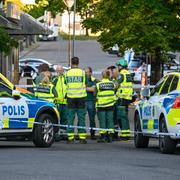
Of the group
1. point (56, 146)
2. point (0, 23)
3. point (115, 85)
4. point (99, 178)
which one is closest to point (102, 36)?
point (0, 23)

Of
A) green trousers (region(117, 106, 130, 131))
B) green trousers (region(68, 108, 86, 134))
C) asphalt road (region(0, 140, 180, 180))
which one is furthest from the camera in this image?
green trousers (region(117, 106, 130, 131))

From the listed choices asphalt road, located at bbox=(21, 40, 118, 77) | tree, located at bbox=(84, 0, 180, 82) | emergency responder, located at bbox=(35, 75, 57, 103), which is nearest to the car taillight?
emergency responder, located at bbox=(35, 75, 57, 103)

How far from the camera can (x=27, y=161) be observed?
14.3 meters

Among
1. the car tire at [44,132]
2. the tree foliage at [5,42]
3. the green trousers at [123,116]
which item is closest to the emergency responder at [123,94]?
the green trousers at [123,116]

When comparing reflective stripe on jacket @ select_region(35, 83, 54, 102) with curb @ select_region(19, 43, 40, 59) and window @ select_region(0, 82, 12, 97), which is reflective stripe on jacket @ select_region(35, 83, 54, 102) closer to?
window @ select_region(0, 82, 12, 97)

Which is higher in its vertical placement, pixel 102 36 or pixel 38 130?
pixel 102 36

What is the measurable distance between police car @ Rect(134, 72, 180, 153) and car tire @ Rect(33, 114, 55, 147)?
6.79 feet

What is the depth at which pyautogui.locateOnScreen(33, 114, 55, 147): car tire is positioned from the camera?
58.9 feet

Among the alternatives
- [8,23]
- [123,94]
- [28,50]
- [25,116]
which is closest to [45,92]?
[123,94]

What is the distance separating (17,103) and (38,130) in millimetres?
859

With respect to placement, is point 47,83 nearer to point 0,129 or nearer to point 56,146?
point 56,146

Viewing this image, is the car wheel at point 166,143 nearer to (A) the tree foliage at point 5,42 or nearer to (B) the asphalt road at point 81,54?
(A) the tree foliage at point 5,42

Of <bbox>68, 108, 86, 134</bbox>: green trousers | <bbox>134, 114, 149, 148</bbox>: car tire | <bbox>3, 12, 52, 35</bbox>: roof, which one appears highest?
<bbox>3, 12, 52, 35</bbox>: roof

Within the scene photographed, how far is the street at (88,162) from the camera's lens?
40.5ft
